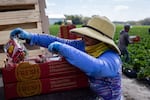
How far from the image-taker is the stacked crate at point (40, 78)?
209 cm

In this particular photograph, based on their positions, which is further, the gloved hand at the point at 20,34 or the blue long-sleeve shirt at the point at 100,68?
the gloved hand at the point at 20,34

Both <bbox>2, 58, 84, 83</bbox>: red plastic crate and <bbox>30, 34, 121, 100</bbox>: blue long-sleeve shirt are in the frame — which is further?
<bbox>2, 58, 84, 83</bbox>: red plastic crate

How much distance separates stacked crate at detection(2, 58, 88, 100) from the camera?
2088mm

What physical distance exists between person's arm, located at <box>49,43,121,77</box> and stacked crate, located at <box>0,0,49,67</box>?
1.78 m

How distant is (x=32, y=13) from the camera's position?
3826 mm

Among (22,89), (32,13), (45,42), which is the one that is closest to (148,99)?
(32,13)

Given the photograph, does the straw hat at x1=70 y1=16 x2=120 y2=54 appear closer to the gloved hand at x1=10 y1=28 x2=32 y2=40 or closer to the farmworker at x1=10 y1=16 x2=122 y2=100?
the farmworker at x1=10 y1=16 x2=122 y2=100

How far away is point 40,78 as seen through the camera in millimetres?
2133

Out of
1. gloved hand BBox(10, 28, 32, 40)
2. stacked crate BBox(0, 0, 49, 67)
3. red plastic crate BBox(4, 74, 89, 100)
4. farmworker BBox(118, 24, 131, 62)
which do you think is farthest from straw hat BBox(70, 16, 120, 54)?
farmworker BBox(118, 24, 131, 62)

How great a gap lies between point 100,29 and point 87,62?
0.32 m

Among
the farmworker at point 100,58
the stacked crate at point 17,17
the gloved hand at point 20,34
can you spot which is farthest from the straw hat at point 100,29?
the stacked crate at point 17,17

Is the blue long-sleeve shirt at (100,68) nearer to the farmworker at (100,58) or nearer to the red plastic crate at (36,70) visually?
the farmworker at (100,58)

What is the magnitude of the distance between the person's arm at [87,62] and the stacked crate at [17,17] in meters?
1.78

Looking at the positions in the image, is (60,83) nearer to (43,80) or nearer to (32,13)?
(43,80)
